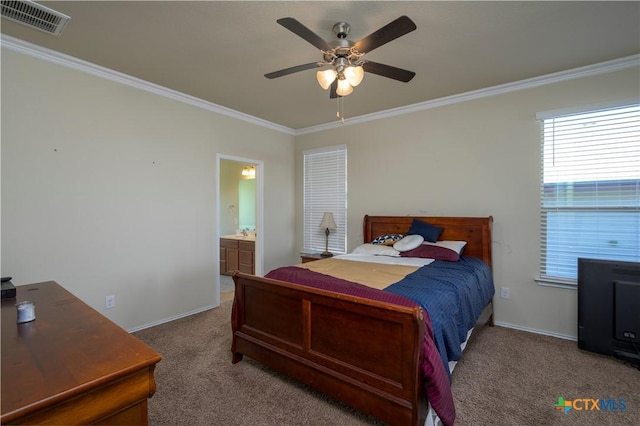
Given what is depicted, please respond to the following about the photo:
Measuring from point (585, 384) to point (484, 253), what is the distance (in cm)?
139

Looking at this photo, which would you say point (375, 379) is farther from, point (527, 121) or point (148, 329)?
point (527, 121)

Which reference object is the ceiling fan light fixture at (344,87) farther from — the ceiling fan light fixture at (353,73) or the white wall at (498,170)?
the white wall at (498,170)

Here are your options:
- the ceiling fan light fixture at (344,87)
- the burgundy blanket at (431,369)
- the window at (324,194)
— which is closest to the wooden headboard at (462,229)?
Answer: the window at (324,194)

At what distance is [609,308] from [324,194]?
3511mm

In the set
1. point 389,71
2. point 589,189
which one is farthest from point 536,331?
point 389,71

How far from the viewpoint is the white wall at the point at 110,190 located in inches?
97.6

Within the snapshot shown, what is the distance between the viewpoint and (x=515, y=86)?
10.5 feet

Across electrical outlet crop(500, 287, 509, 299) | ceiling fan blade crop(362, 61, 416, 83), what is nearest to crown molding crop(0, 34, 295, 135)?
ceiling fan blade crop(362, 61, 416, 83)

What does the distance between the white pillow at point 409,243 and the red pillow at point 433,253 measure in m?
0.04

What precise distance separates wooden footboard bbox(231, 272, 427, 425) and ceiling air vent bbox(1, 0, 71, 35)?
230 cm

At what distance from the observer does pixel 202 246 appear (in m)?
3.79

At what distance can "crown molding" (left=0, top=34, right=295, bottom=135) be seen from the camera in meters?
2.43

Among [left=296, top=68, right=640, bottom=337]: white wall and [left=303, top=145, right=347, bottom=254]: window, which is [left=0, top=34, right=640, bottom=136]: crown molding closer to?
[left=296, top=68, right=640, bottom=337]: white wall

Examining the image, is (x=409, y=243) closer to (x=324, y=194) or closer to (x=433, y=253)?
(x=433, y=253)
